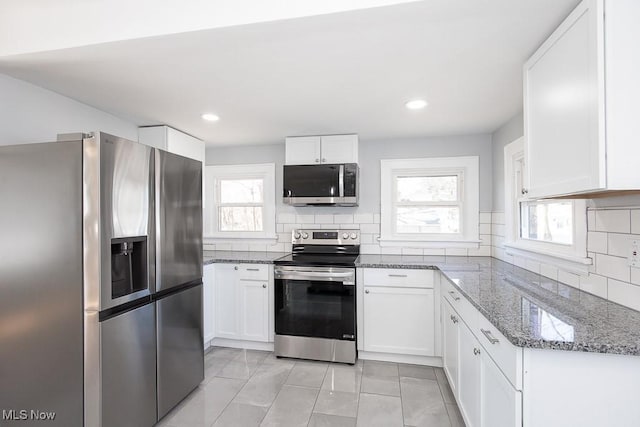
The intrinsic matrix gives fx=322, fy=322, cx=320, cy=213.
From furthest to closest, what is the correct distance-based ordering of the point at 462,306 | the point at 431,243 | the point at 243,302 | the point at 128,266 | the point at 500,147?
the point at 431,243 → the point at 243,302 → the point at 500,147 → the point at 462,306 → the point at 128,266

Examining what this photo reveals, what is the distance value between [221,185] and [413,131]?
7.46 ft

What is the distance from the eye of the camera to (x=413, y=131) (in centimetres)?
314

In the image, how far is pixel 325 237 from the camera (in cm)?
346

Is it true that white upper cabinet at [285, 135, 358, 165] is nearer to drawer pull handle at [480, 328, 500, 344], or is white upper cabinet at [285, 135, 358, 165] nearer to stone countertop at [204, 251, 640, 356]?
stone countertop at [204, 251, 640, 356]

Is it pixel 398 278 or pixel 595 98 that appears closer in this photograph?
pixel 595 98

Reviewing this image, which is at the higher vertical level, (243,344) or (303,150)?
(303,150)

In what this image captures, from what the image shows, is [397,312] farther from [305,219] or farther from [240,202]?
[240,202]

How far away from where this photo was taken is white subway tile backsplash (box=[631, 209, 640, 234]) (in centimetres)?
134

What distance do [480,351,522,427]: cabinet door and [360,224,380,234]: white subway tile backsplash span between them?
1.99 meters

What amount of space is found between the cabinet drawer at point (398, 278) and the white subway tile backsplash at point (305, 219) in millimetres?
973

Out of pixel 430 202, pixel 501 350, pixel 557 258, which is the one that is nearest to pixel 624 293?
pixel 557 258

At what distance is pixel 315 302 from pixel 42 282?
1.90m

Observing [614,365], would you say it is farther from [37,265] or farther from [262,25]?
[37,265]

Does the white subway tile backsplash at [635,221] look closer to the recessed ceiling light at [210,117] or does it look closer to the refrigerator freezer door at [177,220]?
the refrigerator freezer door at [177,220]
